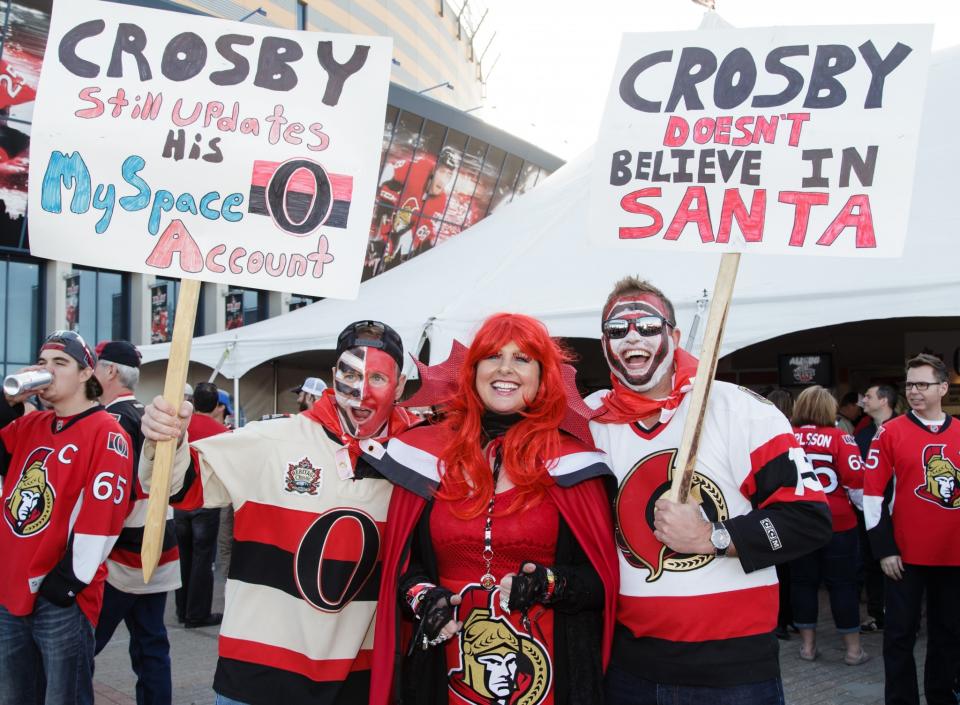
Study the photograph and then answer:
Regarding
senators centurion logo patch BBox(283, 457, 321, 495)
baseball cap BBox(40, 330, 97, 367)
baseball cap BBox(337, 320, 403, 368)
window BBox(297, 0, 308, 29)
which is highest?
window BBox(297, 0, 308, 29)

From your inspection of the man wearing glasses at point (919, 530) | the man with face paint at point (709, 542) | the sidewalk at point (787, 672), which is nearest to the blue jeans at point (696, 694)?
the man with face paint at point (709, 542)

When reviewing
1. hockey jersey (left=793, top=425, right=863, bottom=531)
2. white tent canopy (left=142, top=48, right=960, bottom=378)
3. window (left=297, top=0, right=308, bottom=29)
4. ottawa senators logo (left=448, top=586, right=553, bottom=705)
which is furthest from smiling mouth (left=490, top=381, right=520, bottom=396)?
window (left=297, top=0, right=308, bottom=29)

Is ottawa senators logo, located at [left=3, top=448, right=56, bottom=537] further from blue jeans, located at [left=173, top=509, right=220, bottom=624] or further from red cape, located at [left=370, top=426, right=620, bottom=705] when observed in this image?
blue jeans, located at [left=173, top=509, right=220, bottom=624]

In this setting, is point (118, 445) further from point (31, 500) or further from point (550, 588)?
point (550, 588)

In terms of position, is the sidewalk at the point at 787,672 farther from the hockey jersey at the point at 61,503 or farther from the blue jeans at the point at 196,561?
the hockey jersey at the point at 61,503

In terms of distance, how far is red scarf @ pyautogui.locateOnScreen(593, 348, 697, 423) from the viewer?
2.42 meters

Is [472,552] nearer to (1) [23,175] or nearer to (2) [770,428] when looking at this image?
(2) [770,428]

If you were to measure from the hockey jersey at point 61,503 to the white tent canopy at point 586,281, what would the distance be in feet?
10.2

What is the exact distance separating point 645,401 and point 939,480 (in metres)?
→ 2.70

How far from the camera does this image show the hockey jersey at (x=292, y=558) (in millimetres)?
2379

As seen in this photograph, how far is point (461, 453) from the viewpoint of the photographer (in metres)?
2.44

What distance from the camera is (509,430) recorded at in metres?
2.45

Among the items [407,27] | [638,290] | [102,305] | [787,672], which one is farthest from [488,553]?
[407,27]

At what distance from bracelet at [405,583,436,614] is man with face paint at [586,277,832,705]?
564 millimetres
